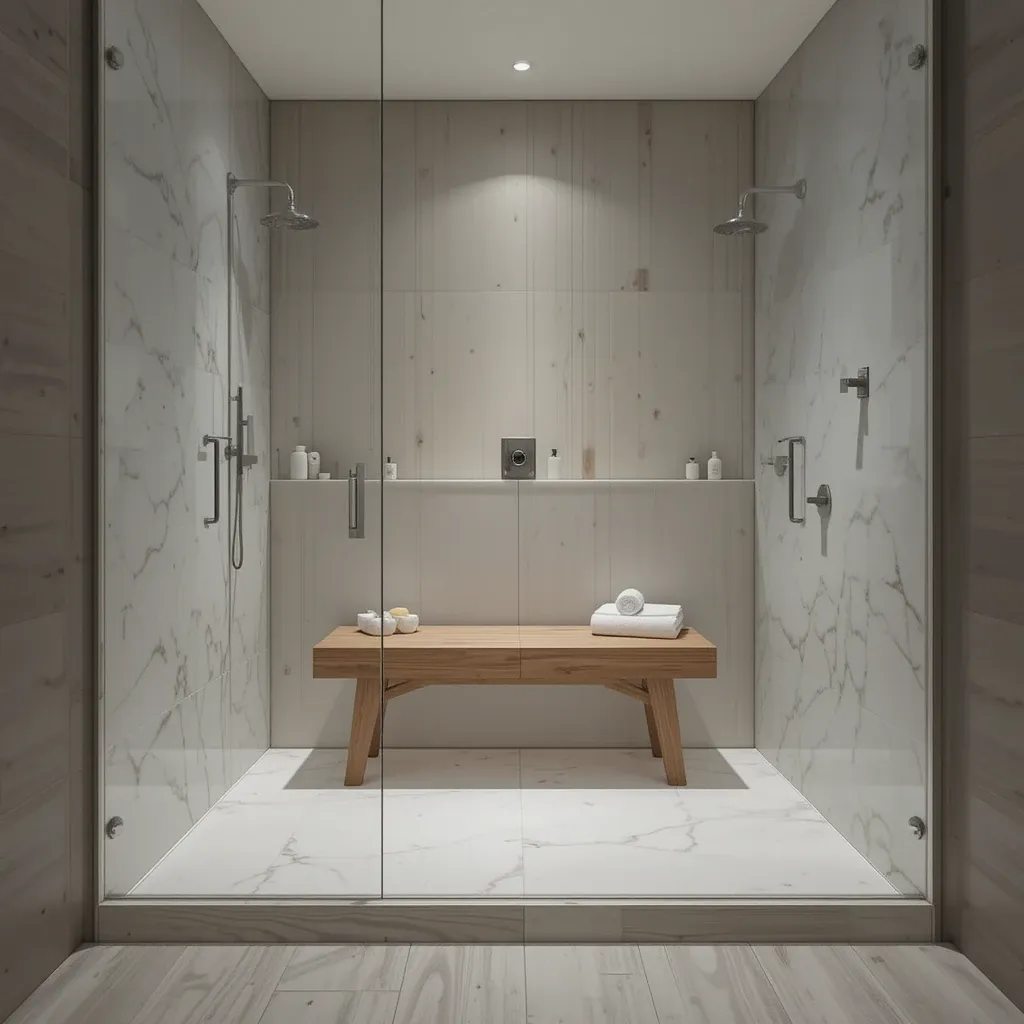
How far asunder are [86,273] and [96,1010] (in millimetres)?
1668

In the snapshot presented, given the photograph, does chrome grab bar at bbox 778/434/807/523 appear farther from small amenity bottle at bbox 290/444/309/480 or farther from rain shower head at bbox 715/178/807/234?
small amenity bottle at bbox 290/444/309/480

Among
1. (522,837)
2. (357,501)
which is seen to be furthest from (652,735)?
(357,501)

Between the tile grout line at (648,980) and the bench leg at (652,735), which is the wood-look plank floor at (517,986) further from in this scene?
the bench leg at (652,735)

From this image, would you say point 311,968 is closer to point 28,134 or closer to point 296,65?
point 28,134

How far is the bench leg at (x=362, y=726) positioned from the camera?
2344mm

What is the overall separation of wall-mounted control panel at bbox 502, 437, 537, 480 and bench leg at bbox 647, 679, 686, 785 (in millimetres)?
709

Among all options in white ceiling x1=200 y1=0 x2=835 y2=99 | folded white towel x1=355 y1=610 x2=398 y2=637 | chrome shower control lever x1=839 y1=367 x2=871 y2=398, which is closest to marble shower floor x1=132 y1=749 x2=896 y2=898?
folded white towel x1=355 y1=610 x2=398 y2=637

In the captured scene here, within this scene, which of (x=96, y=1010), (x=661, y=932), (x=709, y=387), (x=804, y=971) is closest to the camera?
(x=96, y=1010)

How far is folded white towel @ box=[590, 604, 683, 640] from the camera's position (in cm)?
260

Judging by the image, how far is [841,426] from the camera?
102 inches

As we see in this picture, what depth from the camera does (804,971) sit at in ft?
6.98

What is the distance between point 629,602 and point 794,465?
0.62m

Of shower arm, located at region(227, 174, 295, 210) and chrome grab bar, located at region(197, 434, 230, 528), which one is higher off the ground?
shower arm, located at region(227, 174, 295, 210)

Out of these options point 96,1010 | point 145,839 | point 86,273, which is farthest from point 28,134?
point 96,1010
